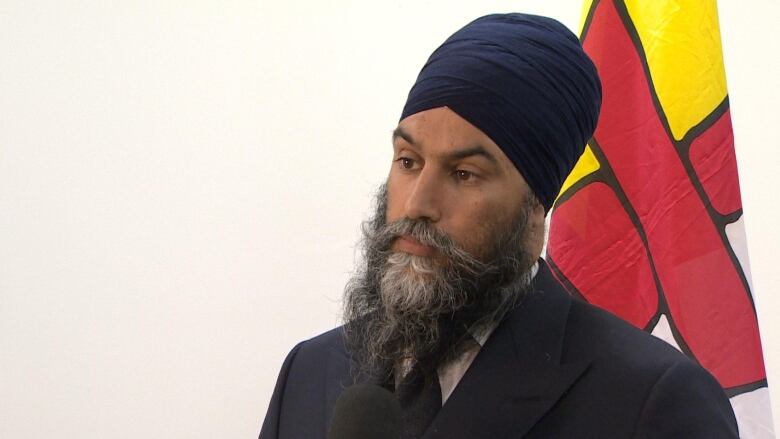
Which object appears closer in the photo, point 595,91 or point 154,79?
point 595,91

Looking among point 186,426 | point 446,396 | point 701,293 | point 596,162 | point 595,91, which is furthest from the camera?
point 186,426

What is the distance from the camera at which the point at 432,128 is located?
1.43m

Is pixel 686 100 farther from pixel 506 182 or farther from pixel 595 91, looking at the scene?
pixel 506 182

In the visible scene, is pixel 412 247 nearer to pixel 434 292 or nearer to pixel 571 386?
pixel 434 292

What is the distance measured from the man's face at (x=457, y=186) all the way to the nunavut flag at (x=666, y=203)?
0.63 m

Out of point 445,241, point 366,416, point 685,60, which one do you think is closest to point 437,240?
point 445,241

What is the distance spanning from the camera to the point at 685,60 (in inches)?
79.4

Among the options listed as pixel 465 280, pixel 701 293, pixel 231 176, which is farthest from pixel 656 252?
pixel 231 176

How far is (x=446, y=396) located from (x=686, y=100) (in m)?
0.93

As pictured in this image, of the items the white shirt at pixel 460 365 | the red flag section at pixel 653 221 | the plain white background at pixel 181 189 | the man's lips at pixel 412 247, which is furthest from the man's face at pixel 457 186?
the plain white background at pixel 181 189

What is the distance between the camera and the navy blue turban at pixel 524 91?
1.41 meters

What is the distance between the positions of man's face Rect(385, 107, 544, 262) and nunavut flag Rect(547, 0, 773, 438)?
0.63 metres

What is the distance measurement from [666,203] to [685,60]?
0.30m

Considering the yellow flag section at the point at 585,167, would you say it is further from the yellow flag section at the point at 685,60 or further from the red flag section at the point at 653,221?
the yellow flag section at the point at 685,60
